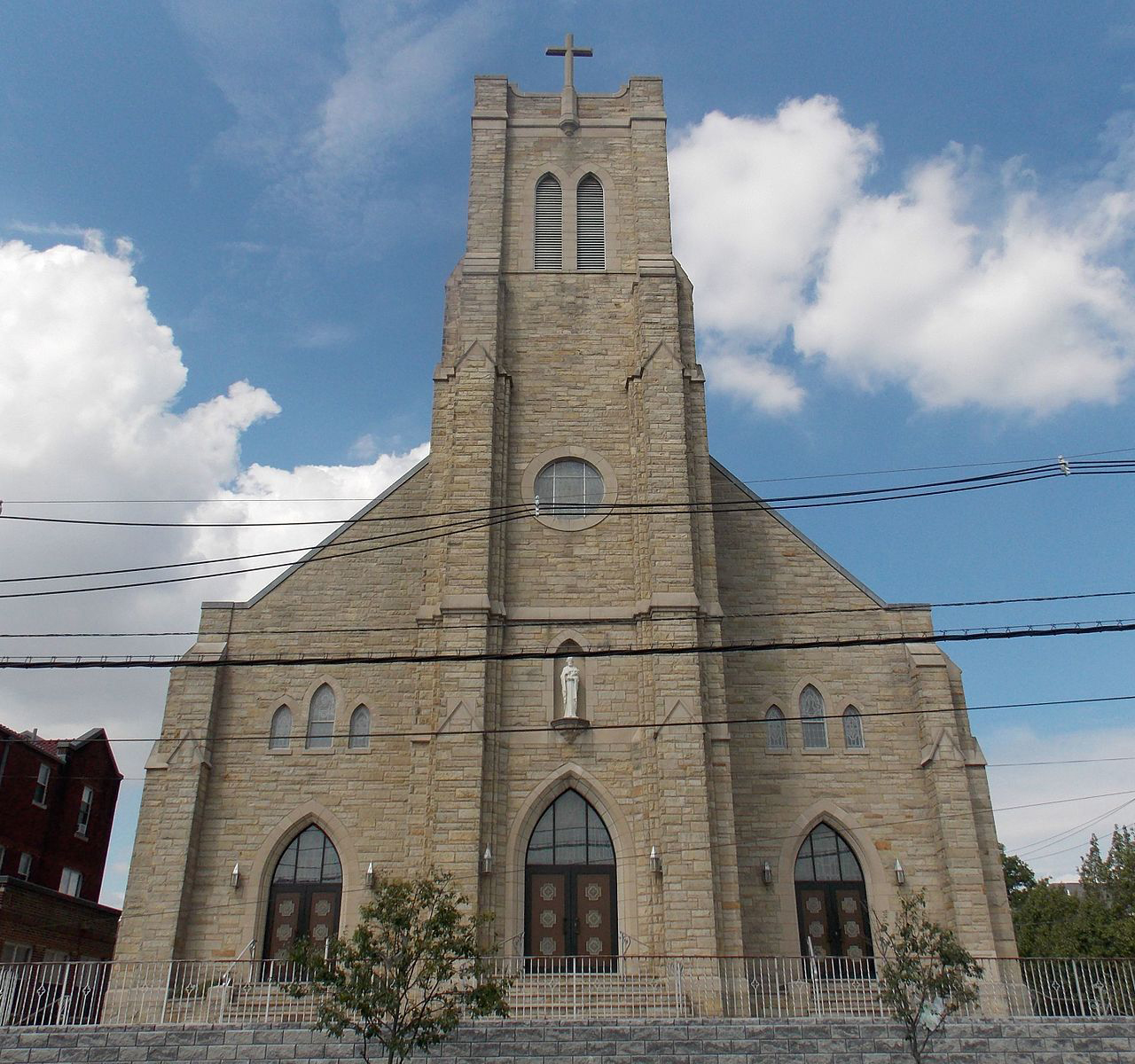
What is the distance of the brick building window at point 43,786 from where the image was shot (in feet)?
105

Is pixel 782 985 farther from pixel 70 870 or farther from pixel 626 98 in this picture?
pixel 70 870

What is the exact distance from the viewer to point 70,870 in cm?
3325

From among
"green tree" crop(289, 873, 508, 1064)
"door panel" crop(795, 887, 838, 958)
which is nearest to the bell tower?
"door panel" crop(795, 887, 838, 958)

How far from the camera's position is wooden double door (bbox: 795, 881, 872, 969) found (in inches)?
784

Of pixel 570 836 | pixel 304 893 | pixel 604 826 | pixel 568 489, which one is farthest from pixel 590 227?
pixel 304 893

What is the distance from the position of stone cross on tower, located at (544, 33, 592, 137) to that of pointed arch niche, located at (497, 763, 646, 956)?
50.8 ft

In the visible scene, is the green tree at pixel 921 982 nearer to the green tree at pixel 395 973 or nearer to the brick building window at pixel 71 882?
the green tree at pixel 395 973

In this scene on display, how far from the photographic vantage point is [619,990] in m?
17.5

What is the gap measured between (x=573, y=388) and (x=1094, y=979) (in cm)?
1450

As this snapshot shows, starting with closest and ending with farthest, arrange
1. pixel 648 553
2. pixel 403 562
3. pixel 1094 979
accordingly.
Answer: pixel 1094 979
pixel 648 553
pixel 403 562

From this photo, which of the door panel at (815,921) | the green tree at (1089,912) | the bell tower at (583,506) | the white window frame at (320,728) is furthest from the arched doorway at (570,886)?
the green tree at (1089,912)

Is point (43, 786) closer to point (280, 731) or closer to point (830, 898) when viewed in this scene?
point (280, 731)

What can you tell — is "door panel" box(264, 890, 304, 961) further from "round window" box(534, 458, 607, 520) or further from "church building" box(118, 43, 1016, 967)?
"round window" box(534, 458, 607, 520)

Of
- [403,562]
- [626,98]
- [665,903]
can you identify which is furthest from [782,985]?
[626,98]
